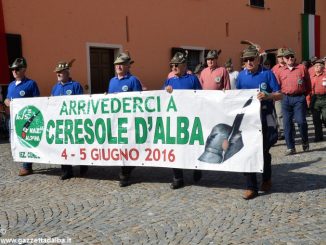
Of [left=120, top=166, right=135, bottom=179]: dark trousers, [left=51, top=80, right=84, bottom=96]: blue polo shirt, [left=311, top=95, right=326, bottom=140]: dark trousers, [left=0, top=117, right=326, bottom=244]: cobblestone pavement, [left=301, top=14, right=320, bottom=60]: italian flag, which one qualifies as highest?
[left=301, top=14, right=320, bottom=60]: italian flag

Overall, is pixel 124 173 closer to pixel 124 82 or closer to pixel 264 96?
pixel 124 82

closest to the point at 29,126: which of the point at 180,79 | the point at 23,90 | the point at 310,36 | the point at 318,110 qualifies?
the point at 23,90

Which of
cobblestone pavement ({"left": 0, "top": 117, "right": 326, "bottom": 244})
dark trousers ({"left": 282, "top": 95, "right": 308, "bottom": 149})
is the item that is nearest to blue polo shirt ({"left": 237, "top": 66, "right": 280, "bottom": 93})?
cobblestone pavement ({"left": 0, "top": 117, "right": 326, "bottom": 244})

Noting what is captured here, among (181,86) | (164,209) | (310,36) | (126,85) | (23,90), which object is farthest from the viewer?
(310,36)

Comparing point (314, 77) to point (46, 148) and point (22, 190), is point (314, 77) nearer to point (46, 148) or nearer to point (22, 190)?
point (46, 148)

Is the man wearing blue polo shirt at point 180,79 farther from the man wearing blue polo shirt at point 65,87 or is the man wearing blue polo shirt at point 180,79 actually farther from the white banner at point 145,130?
the man wearing blue polo shirt at point 65,87

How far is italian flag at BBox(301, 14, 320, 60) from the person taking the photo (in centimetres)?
2136

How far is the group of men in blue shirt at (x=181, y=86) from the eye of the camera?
18.2 ft

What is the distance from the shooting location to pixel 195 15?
1590 centimetres

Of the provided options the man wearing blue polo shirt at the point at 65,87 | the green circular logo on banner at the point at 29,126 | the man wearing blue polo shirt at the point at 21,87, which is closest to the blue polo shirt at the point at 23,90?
the man wearing blue polo shirt at the point at 21,87

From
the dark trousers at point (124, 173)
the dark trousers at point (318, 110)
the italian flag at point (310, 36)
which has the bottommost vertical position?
the dark trousers at point (124, 173)

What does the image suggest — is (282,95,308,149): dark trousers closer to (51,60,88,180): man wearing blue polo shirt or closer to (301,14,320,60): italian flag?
(51,60,88,180): man wearing blue polo shirt

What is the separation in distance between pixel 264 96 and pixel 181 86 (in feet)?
4.33

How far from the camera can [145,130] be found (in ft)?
20.2
